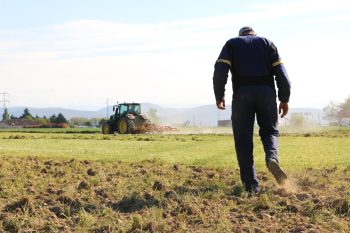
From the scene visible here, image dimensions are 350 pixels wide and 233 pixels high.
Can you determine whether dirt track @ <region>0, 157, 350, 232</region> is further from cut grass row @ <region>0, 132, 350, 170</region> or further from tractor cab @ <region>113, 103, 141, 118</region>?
tractor cab @ <region>113, 103, 141, 118</region>

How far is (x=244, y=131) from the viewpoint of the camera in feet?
23.1

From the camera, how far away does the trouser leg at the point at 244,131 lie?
692cm

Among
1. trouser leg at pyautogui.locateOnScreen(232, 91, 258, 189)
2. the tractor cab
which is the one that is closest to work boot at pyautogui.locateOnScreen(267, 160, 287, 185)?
trouser leg at pyautogui.locateOnScreen(232, 91, 258, 189)

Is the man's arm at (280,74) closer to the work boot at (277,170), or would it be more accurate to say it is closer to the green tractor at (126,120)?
the work boot at (277,170)

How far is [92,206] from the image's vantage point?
5957mm

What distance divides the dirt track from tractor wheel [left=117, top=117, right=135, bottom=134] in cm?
2652

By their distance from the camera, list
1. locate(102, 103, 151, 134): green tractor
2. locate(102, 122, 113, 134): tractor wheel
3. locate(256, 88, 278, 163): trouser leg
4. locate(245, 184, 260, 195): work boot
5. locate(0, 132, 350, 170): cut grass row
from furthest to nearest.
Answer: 1. locate(102, 122, 113, 134): tractor wheel
2. locate(102, 103, 151, 134): green tractor
3. locate(0, 132, 350, 170): cut grass row
4. locate(256, 88, 278, 163): trouser leg
5. locate(245, 184, 260, 195): work boot

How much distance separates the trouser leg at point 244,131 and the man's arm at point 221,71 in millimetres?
217

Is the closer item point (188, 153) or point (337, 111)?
point (188, 153)

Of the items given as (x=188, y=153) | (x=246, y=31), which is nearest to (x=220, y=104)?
(x=246, y=31)

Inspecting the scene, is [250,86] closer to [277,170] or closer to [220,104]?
[220,104]

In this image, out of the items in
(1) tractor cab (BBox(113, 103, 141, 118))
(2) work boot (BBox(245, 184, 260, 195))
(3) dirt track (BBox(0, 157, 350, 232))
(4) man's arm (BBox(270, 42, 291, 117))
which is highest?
(1) tractor cab (BBox(113, 103, 141, 118))

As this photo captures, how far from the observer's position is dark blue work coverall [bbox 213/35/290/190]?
6.91 m

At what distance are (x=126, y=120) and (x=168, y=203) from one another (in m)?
29.9
